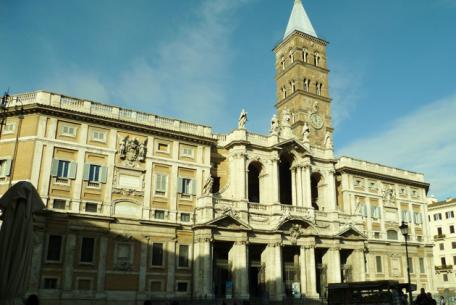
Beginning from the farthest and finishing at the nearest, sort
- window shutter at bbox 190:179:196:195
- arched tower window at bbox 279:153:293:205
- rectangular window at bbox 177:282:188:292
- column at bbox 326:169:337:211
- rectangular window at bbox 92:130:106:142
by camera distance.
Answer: arched tower window at bbox 279:153:293:205 → column at bbox 326:169:337:211 → window shutter at bbox 190:179:196:195 → rectangular window at bbox 177:282:188:292 → rectangular window at bbox 92:130:106:142

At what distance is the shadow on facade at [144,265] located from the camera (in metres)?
30.5

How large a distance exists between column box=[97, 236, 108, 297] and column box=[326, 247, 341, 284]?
67.4ft

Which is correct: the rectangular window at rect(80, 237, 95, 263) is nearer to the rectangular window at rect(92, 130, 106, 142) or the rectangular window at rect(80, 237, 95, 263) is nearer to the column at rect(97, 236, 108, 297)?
the column at rect(97, 236, 108, 297)

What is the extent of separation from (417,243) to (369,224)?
7.59m

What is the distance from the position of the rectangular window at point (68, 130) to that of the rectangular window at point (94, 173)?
9.12ft

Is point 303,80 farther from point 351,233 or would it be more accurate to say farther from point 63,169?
point 63,169

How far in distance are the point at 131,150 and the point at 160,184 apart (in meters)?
3.57

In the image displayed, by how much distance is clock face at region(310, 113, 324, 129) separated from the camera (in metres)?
53.5

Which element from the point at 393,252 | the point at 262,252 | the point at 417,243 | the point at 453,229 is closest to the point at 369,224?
the point at 393,252

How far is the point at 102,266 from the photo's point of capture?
32.0m

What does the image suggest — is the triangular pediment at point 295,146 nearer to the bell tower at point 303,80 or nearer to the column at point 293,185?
the column at point 293,185

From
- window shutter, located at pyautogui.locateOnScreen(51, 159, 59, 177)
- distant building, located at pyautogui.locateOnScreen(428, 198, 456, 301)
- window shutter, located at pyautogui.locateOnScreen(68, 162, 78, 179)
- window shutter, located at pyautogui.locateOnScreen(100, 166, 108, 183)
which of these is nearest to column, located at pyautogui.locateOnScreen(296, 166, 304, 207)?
window shutter, located at pyautogui.locateOnScreen(100, 166, 108, 183)

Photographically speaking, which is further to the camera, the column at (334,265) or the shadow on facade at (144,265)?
the column at (334,265)

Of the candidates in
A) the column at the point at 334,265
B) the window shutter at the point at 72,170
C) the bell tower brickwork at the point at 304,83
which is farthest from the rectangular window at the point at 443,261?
the window shutter at the point at 72,170
